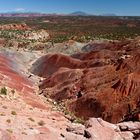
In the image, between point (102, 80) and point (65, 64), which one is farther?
point (65, 64)

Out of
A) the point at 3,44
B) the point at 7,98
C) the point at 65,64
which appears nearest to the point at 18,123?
the point at 7,98

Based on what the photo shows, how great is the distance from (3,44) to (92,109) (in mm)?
67925

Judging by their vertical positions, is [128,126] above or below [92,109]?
above

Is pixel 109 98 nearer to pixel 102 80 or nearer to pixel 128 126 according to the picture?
pixel 102 80

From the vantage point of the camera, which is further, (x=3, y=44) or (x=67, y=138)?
(x=3, y=44)

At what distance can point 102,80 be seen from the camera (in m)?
38.7

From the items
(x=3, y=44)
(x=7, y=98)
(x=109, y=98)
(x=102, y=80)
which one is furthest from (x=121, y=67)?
(x=3, y=44)

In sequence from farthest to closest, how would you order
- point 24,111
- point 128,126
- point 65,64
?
point 65,64 → point 24,111 → point 128,126

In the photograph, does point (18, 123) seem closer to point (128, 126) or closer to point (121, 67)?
point (128, 126)

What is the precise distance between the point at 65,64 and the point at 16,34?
71155 millimetres

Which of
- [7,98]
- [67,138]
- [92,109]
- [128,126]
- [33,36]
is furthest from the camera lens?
[33,36]

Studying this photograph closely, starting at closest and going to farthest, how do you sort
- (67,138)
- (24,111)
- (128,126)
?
1. (67,138)
2. (128,126)
3. (24,111)

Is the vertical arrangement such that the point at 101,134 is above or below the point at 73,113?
above

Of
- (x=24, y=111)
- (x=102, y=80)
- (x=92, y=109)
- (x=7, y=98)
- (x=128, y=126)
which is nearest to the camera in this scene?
(x=128, y=126)
